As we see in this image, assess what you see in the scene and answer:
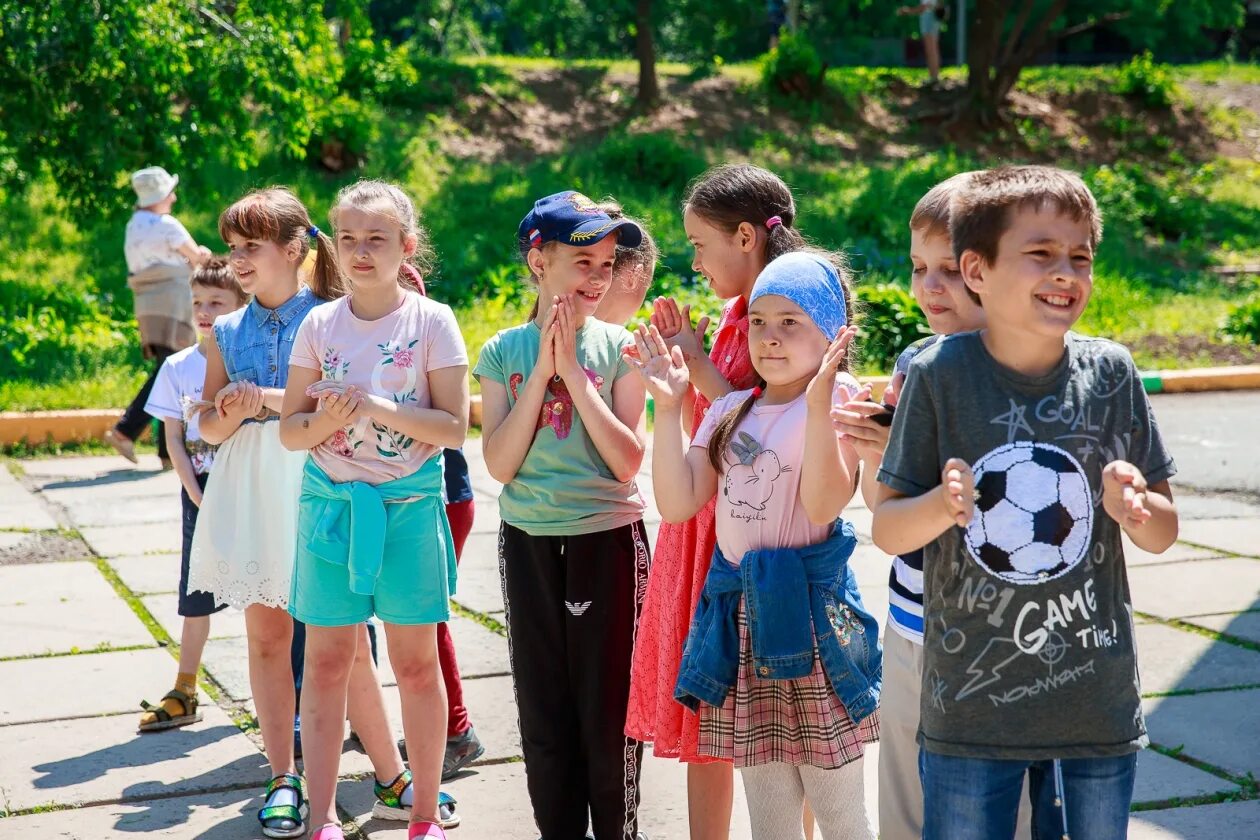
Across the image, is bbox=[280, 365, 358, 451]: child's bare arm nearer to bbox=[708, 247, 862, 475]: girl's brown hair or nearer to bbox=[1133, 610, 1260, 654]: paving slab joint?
bbox=[708, 247, 862, 475]: girl's brown hair

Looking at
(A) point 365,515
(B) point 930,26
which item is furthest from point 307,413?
(B) point 930,26

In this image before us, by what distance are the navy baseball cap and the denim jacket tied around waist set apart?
2.77ft

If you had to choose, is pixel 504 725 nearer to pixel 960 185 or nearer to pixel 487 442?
pixel 487 442

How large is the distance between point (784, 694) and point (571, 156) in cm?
1655

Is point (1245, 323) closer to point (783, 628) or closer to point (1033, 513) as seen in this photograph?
point (783, 628)

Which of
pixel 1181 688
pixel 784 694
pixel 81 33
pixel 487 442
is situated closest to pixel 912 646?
pixel 784 694

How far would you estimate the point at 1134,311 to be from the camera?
47.8 feet

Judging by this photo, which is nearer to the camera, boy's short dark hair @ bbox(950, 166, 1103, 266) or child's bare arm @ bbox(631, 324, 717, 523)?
boy's short dark hair @ bbox(950, 166, 1103, 266)

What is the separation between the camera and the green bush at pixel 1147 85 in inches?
959

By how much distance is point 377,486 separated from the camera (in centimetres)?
365

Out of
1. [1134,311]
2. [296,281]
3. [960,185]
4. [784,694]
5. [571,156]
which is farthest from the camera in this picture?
[571,156]

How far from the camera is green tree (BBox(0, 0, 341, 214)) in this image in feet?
35.4

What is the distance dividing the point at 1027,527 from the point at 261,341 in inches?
94.2

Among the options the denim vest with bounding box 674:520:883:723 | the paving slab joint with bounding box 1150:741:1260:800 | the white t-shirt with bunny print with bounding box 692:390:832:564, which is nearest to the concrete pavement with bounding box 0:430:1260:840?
the paving slab joint with bounding box 1150:741:1260:800
